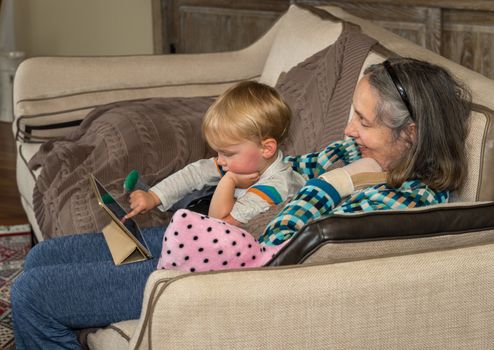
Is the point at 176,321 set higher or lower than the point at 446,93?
lower

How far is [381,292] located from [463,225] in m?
0.20

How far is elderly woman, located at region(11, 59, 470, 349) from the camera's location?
1683mm

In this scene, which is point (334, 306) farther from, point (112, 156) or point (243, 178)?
point (112, 156)

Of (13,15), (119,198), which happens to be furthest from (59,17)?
(119,198)

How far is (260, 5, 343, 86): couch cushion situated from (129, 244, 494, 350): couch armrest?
1111 millimetres

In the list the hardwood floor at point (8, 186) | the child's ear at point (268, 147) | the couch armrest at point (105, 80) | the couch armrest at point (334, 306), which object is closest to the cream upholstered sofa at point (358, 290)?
the couch armrest at point (334, 306)

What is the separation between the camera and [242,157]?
77.4 inches

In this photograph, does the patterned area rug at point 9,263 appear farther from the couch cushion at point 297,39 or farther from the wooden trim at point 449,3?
the wooden trim at point 449,3

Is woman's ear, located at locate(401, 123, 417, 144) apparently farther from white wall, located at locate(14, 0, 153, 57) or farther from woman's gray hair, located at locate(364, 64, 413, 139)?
white wall, located at locate(14, 0, 153, 57)

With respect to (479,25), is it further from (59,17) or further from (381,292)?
(59,17)

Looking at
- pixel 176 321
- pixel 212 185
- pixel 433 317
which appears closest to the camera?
pixel 176 321

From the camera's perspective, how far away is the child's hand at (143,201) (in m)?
2.12

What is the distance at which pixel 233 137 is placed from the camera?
194 cm

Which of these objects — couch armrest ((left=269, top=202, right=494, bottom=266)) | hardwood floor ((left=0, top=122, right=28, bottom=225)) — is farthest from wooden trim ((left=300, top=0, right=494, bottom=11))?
couch armrest ((left=269, top=202, right=494, bottom=266))
